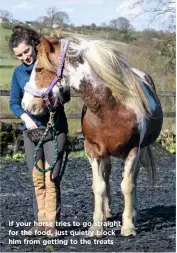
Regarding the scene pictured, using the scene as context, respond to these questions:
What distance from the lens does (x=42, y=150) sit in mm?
4914

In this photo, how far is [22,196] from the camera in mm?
6969

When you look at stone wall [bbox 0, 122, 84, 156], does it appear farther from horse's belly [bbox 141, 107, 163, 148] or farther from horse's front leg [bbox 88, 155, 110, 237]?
horse's front leg [bbox 88, 155, 110, 237]

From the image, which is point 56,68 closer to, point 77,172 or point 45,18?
point 45,18

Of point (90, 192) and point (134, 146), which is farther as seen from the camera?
point (90, 192)

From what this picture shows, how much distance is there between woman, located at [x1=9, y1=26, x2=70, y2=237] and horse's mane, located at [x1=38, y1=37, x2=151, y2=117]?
0.26 m

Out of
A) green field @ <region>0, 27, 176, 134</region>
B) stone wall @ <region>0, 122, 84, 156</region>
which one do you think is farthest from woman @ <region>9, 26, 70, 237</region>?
stone wall @ <region>0, 122, 84, 156</region>

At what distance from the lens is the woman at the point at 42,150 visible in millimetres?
4738

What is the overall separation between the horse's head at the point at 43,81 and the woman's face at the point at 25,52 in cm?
7

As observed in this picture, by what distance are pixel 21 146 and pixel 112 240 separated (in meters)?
6.02

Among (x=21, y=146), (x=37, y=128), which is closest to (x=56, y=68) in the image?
(x=37, y=128)

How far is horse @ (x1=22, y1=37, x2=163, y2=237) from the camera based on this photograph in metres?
4.62

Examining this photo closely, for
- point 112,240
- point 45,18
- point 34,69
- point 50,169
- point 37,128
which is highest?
point 45,18

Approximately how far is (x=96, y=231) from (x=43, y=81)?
146 centimetres

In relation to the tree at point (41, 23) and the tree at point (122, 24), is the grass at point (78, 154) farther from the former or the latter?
the tree at point (41, 23)
